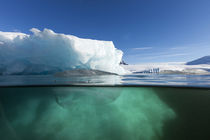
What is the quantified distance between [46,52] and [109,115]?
37.9 ft

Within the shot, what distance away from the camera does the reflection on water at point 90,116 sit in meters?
5.64

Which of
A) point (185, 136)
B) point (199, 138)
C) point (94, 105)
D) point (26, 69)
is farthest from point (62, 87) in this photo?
point (26, 69)

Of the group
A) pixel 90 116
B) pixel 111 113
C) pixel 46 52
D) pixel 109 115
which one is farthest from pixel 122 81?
pixel 46 52

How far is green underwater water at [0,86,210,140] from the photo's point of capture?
5.66 m

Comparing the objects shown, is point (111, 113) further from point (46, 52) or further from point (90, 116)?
point (46, 52)

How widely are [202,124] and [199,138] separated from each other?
68 centimetres

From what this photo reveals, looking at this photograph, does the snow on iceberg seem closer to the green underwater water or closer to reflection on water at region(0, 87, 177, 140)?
the green underwater water

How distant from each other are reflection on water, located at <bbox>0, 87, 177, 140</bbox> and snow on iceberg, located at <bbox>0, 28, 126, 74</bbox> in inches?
313

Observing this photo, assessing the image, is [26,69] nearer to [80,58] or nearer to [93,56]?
[80,58]

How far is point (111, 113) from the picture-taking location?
6387 mm

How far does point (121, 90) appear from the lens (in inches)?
295

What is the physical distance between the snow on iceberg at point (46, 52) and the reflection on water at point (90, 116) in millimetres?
7949

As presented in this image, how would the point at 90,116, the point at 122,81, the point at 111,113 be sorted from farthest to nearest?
the point at 122,81 → the point at 111,113 → the point at 90,116

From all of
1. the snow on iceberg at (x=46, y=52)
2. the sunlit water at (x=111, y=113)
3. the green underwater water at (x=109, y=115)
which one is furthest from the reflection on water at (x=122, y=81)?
the snow on iceberg at (x=46, y=52)
